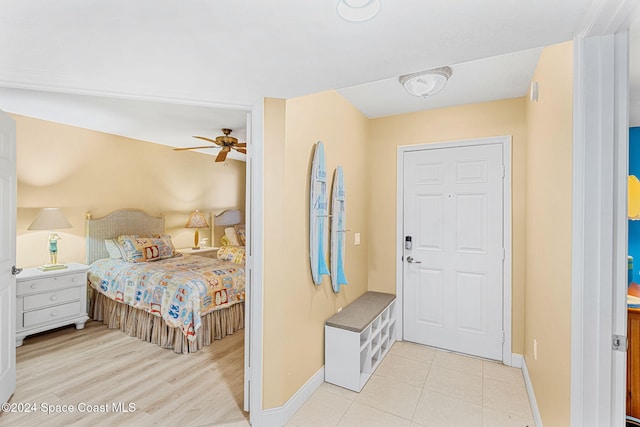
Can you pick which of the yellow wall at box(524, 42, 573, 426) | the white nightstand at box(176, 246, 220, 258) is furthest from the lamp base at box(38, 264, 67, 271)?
the yellow wall at box(524, 42, 573, 426)

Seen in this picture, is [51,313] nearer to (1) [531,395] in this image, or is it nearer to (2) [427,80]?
(2) [427,80]

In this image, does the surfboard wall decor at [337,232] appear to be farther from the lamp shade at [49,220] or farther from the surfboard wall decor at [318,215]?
the lamp shade at [49,220]

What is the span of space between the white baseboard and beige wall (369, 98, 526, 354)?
1.28 metres

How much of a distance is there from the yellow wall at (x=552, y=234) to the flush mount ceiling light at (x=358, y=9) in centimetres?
92

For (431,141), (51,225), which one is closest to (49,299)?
(51,225)

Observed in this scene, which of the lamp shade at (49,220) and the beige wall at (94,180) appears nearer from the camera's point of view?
the lamp shade at (49,220)

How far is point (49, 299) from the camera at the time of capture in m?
3.14

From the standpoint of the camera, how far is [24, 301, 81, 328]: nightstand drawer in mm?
3002

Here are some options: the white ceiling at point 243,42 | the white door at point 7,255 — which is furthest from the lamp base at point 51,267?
the white ceiling at point 243,42

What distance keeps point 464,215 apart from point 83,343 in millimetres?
4048

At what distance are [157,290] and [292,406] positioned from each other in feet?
6.03

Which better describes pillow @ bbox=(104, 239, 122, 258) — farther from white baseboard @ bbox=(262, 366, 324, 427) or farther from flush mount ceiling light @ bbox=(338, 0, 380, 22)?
flush mount ceiling light @ bbox=(338, 0, 380, 22)

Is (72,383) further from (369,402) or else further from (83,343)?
(369,402)

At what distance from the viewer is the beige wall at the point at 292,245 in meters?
1.93
